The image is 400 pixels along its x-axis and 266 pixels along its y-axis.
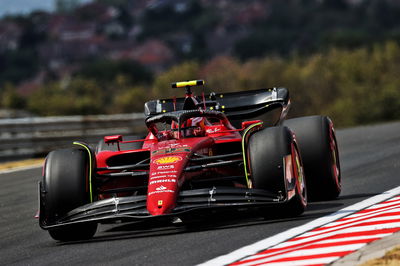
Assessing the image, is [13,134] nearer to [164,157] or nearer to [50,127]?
[50,127]

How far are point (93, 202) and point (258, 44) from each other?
19072 cm

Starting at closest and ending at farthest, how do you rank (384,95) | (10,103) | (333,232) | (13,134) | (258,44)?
(333,232)
(13,134)
(384,95)
(10,103)
(258,44)

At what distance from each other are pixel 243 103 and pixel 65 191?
12.2 ft

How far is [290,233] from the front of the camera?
7.89m

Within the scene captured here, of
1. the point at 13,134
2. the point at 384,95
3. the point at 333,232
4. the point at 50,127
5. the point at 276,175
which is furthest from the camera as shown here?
the point at 384,95

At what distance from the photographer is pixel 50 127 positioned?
2441 centimetres

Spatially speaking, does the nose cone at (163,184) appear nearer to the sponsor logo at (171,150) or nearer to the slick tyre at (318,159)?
the sponsor logo at (171,150)

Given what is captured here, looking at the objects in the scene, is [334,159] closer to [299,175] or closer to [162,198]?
[299,175]

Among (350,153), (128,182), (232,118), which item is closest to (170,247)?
(128,182)

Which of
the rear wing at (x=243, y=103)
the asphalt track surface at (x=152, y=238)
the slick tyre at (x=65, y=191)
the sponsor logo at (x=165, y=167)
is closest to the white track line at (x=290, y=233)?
the asphalt track surface at (x=152, y=238)

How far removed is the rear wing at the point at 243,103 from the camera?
38.4ft

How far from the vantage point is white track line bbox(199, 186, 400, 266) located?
275 inches

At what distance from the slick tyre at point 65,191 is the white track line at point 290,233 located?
1.88 meters

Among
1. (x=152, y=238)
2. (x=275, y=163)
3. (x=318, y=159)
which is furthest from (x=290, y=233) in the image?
(x=318, y=159)
